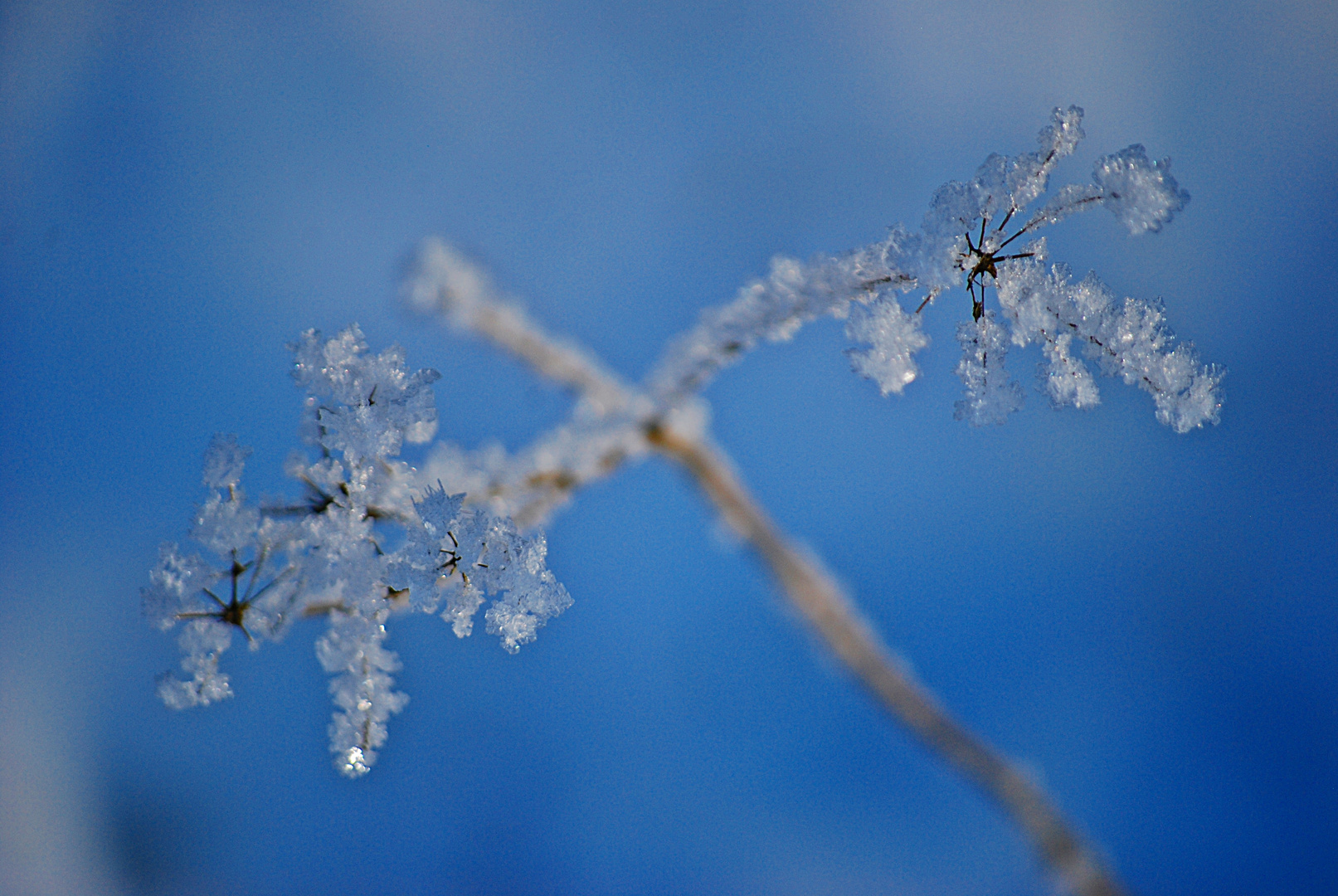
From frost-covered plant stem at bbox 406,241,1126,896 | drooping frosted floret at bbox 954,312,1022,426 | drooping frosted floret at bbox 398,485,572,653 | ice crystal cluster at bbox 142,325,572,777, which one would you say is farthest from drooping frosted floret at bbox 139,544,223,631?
drooping frosted floret at bbox 954,312,1022,426

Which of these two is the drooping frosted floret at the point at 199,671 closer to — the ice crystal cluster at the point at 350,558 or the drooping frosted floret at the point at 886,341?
the ice crystal cluster at the point at 350,558

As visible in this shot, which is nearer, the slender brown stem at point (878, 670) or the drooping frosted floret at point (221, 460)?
the drooping frosted floret at point (221, 460)

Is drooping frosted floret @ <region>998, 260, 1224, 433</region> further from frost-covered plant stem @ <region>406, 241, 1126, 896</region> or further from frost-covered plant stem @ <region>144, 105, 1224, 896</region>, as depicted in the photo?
frost-covered plant stem @ <region>406, 241, 1126, 896</region>

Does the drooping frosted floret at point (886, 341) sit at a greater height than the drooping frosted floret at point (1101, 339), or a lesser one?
greater

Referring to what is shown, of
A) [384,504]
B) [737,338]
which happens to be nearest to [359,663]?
[384,504]

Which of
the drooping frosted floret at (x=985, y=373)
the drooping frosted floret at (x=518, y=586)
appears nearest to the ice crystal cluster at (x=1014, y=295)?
the drooping frosted floret at (x=985, y=373)
